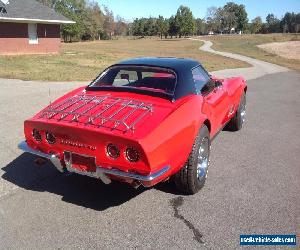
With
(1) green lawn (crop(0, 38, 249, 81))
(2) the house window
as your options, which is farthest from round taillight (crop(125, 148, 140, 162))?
(2) the house window

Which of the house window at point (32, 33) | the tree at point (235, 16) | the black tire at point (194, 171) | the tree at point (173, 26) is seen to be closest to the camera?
the black tire at point (194, 171)

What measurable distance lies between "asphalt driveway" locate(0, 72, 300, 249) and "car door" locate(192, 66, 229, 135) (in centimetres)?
66

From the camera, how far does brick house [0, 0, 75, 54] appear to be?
2534 cm

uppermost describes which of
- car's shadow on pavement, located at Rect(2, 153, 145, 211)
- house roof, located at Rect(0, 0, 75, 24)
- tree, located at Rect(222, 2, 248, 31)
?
tree, located at Rect(222, 2, 248, 31)

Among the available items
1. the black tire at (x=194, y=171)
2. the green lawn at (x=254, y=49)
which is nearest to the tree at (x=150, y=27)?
the green lawn at (x=254, y=49)

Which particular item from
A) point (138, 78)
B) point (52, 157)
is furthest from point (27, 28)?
point (52, 157)

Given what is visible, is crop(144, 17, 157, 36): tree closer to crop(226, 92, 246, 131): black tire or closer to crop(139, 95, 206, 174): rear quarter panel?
crop(226, 92, 246, 131): black tire

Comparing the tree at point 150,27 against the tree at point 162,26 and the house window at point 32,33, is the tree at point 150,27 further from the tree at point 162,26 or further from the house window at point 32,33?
the house window at point 32,33

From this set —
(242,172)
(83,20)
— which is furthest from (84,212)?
(83,20)

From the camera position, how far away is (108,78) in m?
4.92

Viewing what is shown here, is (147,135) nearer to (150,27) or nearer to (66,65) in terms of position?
(66,65)

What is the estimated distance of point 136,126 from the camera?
349 centimetres

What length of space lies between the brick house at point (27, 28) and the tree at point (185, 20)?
75954 mm

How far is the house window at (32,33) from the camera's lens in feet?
88.1
